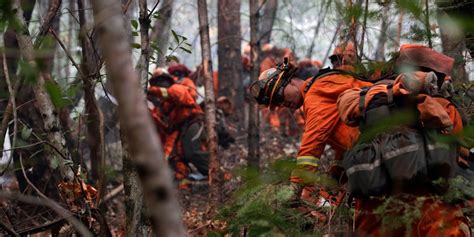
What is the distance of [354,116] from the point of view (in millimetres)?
3303

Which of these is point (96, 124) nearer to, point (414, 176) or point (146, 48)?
point (146, 48)

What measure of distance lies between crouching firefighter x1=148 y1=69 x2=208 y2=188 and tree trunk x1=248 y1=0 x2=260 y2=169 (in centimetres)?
202

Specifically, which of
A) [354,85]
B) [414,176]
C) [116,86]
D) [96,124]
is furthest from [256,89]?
[116,86]

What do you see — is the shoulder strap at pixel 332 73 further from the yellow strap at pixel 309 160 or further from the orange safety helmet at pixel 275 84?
the yellow strap at pixel 309 160

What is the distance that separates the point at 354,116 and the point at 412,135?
1.00 feet

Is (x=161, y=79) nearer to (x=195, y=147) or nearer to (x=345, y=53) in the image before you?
→ (x=195, y=147)

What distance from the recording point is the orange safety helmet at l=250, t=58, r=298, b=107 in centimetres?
445

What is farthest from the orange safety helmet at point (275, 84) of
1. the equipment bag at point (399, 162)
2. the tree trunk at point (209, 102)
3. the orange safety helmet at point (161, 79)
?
the orange safety helmet at point (161, 79)

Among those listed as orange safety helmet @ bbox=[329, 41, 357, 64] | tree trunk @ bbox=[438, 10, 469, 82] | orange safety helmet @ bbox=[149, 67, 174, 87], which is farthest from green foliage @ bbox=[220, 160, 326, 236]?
orange safety helmet @ bbox=[149, 67, 174, 87]

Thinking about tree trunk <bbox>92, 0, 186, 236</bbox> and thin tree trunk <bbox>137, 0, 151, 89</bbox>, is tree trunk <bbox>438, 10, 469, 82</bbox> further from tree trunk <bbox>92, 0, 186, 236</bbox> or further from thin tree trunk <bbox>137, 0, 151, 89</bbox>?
tree trunk <bbox>92, 0, 186, 236</bbox>

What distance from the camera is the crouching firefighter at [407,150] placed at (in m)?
3.08

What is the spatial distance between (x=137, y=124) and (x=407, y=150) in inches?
82.2

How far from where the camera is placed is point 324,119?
3.99 metres

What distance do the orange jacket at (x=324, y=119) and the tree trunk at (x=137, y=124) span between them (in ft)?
8.61
